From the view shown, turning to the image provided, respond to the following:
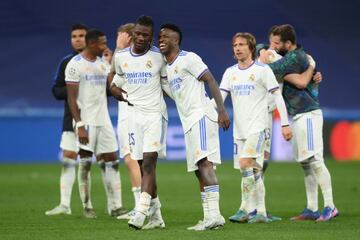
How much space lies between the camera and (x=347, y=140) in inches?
934

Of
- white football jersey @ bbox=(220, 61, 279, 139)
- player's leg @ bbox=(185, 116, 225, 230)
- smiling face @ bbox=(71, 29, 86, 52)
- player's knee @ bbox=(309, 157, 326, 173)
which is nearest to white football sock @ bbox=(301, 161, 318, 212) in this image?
player's knee @ bbox=(309, 157, 326, 173)

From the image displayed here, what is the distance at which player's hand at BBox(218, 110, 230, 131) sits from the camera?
31.0 ft

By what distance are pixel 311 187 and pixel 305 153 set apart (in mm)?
488

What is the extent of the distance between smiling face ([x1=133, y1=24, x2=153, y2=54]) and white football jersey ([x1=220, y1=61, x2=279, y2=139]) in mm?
1474

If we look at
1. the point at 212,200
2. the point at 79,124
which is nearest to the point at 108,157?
the point at 79,124

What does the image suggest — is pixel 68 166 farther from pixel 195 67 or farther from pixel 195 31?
pixel 195 31

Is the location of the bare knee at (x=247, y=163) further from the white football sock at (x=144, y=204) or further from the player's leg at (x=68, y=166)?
the player's leg at (x=68, y=166)

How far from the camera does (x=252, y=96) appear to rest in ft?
35.7

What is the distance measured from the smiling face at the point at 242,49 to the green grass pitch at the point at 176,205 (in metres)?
2.00

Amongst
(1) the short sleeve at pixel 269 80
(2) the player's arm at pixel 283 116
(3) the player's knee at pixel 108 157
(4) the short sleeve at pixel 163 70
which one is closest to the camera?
(4) the short sleeve at pixel 163 70

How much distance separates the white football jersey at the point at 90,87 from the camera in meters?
11.9

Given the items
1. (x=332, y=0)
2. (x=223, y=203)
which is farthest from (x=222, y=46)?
(x=223, y=203)

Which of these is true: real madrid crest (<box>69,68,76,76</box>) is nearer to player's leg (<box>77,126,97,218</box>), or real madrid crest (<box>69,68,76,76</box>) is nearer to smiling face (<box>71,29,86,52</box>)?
player's leg (<box>77,126,97,218</box>)

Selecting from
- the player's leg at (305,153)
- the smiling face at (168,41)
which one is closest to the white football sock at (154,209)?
the smiling face at (168,41)
